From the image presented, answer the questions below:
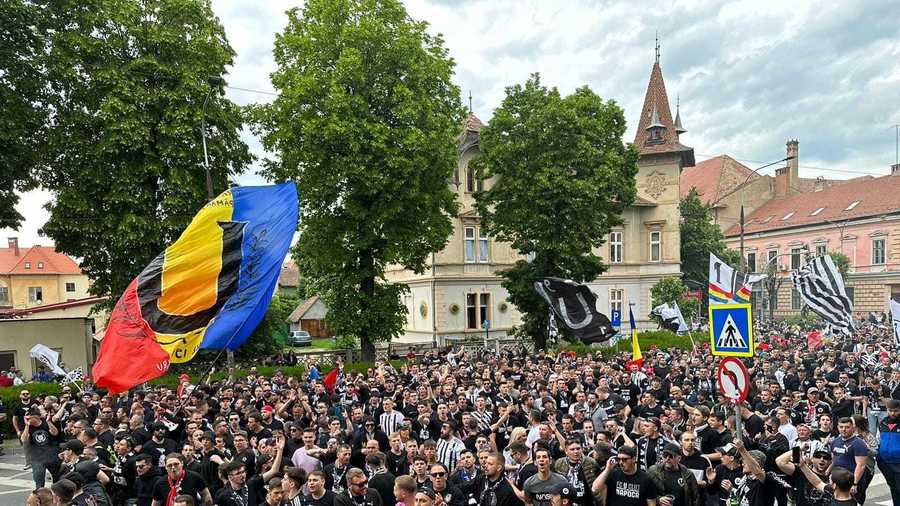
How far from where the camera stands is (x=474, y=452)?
30.9ft

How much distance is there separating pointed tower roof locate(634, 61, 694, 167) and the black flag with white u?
86.1ft

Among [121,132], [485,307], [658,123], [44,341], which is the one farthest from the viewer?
[658,123]

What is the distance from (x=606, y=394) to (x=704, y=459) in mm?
4851

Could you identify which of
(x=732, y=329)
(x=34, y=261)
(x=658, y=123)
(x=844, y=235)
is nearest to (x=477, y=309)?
(x=658, y=123)

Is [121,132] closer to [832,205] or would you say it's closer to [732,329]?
[732,329]

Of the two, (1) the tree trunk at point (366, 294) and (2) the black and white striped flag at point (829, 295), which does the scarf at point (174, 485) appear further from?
(2) the black and white striped flag at point (829, 295)

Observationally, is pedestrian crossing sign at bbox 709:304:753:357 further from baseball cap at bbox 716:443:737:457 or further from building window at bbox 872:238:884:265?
building window at bbox 872:238:884:265

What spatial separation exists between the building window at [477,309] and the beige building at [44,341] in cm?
2108

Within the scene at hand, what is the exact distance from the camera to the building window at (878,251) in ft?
189

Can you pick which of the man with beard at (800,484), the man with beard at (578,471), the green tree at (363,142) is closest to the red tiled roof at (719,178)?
the green tree at (363,142)

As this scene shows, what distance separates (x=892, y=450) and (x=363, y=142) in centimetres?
1986

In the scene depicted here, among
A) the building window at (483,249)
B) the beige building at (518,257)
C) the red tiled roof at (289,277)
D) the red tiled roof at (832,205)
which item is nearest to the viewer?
the beige building at (518,257)

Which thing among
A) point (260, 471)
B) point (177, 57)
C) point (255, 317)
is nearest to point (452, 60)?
point (177, 57)

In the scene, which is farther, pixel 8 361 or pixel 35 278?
pixel 35 278
